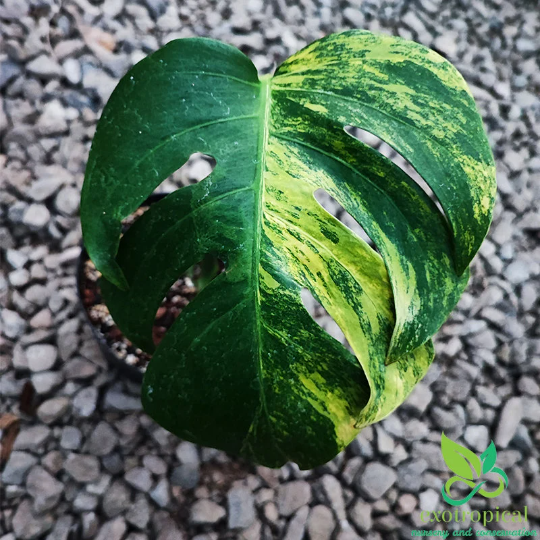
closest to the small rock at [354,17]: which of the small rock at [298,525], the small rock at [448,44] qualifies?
the small rock at [448,44]

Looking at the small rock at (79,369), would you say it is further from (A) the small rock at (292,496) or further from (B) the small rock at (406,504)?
(B) the small rock at (406,504)

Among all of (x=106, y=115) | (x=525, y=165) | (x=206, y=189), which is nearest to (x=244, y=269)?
(x=206, y=189)

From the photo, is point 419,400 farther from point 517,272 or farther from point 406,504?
point 517,272

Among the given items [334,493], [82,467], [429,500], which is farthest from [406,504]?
[82,467]

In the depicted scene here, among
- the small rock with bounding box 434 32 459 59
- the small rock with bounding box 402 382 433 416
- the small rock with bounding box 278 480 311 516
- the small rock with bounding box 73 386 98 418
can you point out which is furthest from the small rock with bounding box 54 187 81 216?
the small rock with bounding box 434 32 459 59

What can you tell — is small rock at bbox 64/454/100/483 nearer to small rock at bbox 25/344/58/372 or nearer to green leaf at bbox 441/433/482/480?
small rock at bbox 25/344/58/372
